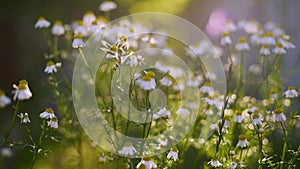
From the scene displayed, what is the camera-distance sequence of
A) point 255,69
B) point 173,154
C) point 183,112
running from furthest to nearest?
1. point 255,69
2. point 183,112
3. point 173,154

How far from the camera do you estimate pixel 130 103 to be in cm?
193

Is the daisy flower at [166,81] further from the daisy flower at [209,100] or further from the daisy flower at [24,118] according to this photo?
the daisy flower at [24,118]

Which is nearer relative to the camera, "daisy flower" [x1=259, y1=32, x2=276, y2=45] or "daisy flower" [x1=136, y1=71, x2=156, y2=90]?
"daisy flower" [x1=136, y1=71, x2=156, y2=90]

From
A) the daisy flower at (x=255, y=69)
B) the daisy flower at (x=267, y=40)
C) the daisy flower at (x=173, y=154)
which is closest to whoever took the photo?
the daisy flower at (x=173, y=154)

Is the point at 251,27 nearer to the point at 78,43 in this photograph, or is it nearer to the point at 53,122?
the point at 78,43

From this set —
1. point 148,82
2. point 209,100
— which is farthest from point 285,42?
point 148,82

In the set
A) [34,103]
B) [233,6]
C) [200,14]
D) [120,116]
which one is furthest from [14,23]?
[120,116]

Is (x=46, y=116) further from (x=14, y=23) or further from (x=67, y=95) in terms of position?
(x=14, y=23)

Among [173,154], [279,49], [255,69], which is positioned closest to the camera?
[173,154]

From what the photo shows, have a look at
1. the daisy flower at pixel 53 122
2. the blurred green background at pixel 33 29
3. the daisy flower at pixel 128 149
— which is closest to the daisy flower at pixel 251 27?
the blurred green background at pixel 33 29

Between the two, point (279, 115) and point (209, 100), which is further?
point (209, 100)

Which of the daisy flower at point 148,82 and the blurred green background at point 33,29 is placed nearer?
the daisy flower at point 148,82

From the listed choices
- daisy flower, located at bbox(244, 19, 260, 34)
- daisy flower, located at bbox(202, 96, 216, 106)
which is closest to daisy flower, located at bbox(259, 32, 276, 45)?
daisy flower, located at bbox(244, 19, 260, 34)

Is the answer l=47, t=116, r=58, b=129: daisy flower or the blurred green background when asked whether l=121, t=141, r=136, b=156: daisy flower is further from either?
the blurred green background
